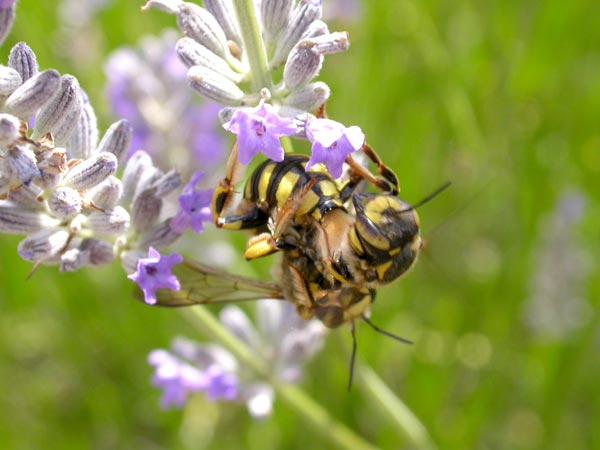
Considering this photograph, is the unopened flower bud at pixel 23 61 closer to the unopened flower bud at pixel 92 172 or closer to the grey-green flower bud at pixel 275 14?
the unopened flower bud at pixel 92 172

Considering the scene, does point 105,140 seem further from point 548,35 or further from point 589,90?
point 589,90

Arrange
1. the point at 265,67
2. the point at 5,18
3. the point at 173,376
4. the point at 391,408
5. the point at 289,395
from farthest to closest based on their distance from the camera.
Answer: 1. the point at 391,408
2. the point at 289,395
3. the point at 173,376
4. the point at 265,67
5. the point at 5,18

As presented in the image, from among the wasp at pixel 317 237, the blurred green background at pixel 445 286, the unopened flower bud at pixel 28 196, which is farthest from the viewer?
the blurred green background at pixel 445 286

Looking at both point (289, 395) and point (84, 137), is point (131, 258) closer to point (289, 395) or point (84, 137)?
point (84, 137)

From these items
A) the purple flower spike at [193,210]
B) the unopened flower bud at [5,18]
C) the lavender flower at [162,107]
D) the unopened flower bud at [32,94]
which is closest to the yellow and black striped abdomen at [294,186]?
the purple flower spike at [193,210]

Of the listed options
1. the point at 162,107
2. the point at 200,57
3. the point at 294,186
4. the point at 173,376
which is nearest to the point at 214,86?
the point at 200,57

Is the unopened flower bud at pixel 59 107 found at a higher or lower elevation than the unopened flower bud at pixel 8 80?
lower
